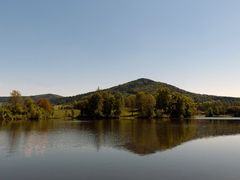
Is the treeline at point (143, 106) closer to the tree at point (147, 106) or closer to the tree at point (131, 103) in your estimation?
the tree at point (147, 106)

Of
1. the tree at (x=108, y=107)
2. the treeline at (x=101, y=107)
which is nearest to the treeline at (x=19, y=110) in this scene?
the treeline at (x=101, y=107)

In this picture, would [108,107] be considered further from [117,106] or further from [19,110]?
[19,110]

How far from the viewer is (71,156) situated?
116 ft

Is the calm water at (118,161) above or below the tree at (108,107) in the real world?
below

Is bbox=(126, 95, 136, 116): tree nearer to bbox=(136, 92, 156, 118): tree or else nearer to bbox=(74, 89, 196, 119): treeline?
bbox=(74, 89, 196, 119): treeline

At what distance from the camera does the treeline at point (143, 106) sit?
449ft

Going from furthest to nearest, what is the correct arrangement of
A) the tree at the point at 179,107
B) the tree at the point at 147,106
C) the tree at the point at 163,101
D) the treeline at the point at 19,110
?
the tree at the point at 163,101 → the tree at the point at 179,107 → the tree at the point at 147,106 → the treeline at the point at 19,110

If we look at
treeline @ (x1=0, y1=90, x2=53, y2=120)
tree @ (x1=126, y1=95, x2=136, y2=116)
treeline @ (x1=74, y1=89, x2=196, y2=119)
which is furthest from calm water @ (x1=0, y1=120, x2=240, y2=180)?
tree @ (x1=126, y1=95, x2=136, y2=116)

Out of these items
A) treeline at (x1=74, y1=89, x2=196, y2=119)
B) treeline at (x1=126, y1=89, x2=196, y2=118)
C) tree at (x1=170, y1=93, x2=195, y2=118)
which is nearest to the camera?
treeline at (x1=74, y1=89, x2=196, y2=119)

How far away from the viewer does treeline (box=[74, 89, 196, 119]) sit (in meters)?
137

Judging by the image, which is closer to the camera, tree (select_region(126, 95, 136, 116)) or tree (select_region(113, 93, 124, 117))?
tree (select_region(113, 93, 124, 117))

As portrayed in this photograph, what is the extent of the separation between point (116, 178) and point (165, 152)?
51.6 ft

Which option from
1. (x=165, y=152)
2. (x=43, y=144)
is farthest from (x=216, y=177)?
(x=43, y=144)

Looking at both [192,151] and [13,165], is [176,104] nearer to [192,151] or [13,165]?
[192,151]
